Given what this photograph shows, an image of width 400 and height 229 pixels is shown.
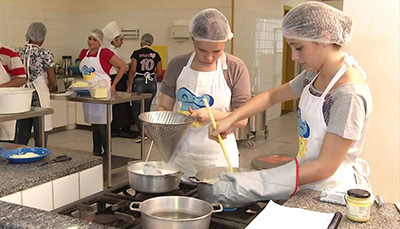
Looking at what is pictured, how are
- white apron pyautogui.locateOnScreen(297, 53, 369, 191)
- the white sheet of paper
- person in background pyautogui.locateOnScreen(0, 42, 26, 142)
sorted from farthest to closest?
person in background pyautogui.locateOnScreen(0, 42, 26, 142), white apron pyautogui.locateOnScreen(297, 53, 369, 191), the white sheet of paper

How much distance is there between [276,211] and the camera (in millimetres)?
1178

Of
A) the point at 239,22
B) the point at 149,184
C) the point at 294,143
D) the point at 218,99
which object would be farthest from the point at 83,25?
the point at 149,184

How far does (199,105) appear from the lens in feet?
6.84

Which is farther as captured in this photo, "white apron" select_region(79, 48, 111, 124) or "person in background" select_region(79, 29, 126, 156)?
"person in background" select_region(79, 29, 126, 156)

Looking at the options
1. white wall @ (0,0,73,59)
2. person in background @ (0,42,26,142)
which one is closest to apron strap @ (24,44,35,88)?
person in background @ (0,42,26,142)

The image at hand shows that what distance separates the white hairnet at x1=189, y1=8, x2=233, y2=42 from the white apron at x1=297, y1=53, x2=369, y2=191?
2.01 feet

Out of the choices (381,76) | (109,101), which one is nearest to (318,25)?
(381,76)

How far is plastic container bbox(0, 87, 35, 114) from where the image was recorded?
111 inches

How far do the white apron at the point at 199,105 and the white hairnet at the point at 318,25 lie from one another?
0.69 m

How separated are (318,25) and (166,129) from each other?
61 cm

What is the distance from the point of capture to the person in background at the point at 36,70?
14.0 feet

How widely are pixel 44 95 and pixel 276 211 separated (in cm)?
371

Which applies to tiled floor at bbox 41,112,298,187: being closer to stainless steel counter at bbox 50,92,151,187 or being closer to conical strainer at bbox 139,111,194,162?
stainless steel counter at bbox 50,92,151,187

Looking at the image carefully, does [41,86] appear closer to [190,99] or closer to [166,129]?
[190,99]
